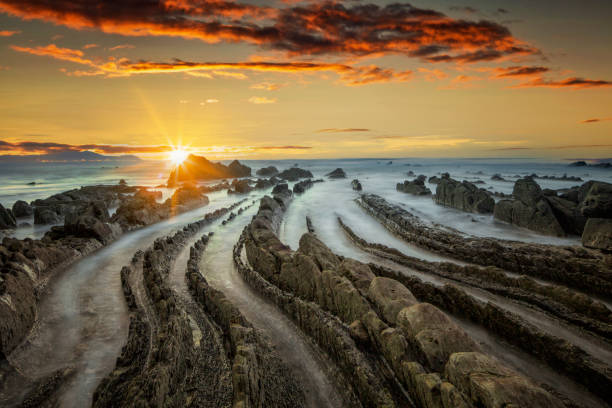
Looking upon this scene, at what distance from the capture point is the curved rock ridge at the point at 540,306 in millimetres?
9031

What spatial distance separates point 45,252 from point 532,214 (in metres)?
37.0

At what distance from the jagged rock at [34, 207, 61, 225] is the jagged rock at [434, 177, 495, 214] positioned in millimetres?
49080

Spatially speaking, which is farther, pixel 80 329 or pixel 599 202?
pixel 599 202

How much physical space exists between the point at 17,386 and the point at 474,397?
12.1 metres

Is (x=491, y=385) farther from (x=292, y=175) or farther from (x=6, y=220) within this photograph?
(x=292, y=175)

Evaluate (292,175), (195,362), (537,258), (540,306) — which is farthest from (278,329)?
(292,175)

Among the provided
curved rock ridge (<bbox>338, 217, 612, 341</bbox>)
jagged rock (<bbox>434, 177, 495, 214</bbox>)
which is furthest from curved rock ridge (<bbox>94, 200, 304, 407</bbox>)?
jagged rock (<bbox>434, 177, 495, 214</bbox>)

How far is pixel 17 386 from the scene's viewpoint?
8.64m

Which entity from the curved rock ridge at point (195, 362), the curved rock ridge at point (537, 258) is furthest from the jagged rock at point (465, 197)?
the curved rock ridge at point (195, 362)

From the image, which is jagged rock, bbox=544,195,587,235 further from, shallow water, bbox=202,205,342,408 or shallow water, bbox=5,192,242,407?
shallow water, bbox=5,192,242,407

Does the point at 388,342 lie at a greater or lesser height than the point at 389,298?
lesser

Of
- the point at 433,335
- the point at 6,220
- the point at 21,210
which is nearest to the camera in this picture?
the point at 433,335

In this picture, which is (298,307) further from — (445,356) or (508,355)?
(508,355)

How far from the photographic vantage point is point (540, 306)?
41.6 feet
